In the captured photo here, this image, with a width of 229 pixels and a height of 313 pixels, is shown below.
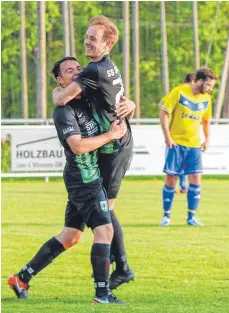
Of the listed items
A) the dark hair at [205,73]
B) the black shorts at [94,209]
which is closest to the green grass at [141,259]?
the black shorts at [94,209]

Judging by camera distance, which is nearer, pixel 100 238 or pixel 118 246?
pixel 100 238

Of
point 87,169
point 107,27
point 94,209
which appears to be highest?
→ point 107,27

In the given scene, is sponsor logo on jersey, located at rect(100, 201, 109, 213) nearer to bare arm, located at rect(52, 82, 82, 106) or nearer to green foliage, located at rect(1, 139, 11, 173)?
bare arm, located at rect(52, 82, 82, 106)

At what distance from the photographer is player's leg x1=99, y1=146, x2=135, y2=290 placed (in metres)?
9.03

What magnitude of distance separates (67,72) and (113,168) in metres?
0.79

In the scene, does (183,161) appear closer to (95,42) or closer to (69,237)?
(69,237)

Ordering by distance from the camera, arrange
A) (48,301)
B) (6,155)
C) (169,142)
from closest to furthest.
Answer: (48,301) < (169,142) < (6,155)

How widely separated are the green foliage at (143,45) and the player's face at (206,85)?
3081 cm

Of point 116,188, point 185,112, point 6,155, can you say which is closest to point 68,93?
point 116,188

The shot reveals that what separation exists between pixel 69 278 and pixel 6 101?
37.8 metres

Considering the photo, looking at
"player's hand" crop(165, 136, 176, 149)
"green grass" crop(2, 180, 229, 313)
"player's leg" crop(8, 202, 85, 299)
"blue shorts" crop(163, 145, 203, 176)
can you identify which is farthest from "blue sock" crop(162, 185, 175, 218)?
"player's leg" crop(8, 202, 85, 299)

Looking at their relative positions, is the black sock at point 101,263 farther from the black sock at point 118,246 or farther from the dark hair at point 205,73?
the dark hair at point 205,73

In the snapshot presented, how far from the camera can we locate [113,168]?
9039mm

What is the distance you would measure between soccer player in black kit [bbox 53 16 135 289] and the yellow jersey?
6.70 m
